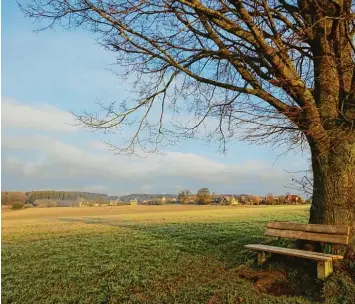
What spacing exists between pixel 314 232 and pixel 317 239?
0.16 m

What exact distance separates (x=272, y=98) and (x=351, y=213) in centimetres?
266

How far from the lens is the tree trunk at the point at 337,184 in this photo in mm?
7477

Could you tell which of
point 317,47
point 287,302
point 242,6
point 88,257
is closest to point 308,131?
point 317,47

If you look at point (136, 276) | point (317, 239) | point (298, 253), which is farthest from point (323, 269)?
point (136, 276)

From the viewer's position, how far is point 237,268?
7.40 metres

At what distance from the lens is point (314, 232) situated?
748cm

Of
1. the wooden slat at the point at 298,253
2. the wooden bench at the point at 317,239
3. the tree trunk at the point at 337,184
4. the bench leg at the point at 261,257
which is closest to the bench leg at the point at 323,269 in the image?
the wooden bench at the point at 317,239

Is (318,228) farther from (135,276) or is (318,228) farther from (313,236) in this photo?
(135,276)

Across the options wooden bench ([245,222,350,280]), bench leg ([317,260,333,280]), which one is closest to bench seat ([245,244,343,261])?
wooden bench ([245,222,350,280])

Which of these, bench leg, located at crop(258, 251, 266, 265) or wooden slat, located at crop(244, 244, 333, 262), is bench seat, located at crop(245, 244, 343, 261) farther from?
bench leg, located at crop(258, 251, 266, 265)

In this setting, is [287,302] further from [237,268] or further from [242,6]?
[242,6]

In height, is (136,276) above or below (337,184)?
below

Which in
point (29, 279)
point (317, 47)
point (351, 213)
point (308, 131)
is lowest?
point (29, 279)

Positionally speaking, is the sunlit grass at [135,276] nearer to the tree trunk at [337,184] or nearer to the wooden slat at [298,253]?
the wooden slat at [298,253]
